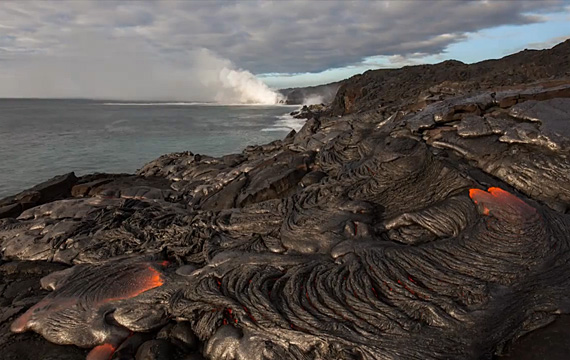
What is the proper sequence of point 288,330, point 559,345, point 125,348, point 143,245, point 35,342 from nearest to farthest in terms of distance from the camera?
point 559,345
point 288,330
point 125,348
point 35,342
point 143,245

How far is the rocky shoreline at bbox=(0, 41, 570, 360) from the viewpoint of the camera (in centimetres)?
389

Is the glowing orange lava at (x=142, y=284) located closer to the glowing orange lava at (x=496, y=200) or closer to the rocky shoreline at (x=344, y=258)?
the rocky shoreline at (x=344, y=258)

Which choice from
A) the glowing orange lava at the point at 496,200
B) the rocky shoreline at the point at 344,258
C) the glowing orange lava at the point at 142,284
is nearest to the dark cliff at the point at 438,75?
the rocky shoreline at the point at 344,258

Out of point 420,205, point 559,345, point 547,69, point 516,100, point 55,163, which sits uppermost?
point 547,69

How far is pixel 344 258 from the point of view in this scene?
196 inches

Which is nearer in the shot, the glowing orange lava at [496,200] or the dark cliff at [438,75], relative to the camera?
the glowing orange lava at [496,200]

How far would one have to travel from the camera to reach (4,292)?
612cm

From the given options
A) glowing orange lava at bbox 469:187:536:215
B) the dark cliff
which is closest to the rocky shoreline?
glowing orange lava at bbox 469:187:536:215

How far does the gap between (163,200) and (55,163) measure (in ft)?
58.1

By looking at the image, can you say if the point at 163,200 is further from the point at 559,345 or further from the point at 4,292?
the point at 559,345

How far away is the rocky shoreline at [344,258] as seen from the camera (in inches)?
153

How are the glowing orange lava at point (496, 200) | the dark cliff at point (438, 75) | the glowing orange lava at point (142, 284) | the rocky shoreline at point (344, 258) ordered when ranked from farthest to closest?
1. the dark cliff at point (438, 75)
2. the glowing orange lava at point (142, 284)
3. the glowing orange lava at point (496, 200)
4. the rocky shoreline at point (344, 258)

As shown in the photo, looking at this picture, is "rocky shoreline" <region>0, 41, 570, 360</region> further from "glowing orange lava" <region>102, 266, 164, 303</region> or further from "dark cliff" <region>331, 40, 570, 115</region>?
"dark cliff" <region>331, 40, 570, 115</region>

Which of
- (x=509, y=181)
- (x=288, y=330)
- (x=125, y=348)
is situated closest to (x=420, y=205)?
(x=509, y=181)
